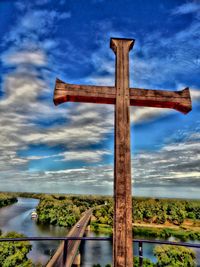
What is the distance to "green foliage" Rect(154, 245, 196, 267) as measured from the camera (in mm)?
25208

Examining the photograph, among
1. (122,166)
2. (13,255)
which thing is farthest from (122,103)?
(13,255)

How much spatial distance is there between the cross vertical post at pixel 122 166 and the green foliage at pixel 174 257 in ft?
85.5

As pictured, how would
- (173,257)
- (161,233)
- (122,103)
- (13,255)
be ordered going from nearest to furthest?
(122,103) < (13,255) < (173,257) < (161,233)

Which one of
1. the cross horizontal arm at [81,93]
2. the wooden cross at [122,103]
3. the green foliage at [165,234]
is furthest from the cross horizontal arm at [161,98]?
the green foliage at [165,234]

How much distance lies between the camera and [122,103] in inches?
117

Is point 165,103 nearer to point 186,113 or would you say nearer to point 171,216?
point 186,113

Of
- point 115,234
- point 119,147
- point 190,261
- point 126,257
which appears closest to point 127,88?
point 119,147

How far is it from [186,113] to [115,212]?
5.55 feet

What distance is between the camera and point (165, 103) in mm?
3215

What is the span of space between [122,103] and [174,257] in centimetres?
2736

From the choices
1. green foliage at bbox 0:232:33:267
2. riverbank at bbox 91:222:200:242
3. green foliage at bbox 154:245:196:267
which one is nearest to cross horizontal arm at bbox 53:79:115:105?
green foliage at bbox 0:232:33:267

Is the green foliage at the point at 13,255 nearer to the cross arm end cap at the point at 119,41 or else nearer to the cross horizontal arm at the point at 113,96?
the cross horizontal arm at the point at 113,96

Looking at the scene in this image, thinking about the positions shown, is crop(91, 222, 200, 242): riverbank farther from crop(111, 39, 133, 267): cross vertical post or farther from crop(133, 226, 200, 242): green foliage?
crop(111, 39, 133, 267): cross vertical post

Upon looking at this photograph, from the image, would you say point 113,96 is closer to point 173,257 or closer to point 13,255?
point 13,255
